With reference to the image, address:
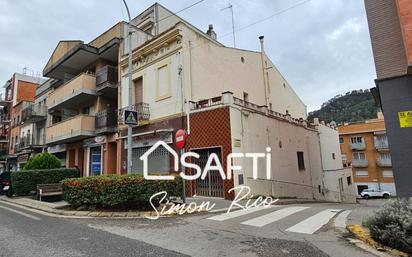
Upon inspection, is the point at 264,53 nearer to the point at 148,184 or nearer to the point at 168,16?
the point at 168,16

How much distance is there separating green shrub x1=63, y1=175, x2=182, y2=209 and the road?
2.68 feet

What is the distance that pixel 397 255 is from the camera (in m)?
4.16

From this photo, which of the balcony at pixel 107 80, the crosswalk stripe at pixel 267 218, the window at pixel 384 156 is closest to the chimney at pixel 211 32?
the balcony at pixel 107 80

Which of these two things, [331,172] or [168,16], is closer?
[168,16]

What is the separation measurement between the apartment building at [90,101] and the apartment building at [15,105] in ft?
43.2

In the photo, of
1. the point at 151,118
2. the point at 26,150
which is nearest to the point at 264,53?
the point at 151,118

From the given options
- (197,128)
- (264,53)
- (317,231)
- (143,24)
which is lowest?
(317,231)

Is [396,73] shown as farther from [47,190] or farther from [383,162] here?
[383,162]

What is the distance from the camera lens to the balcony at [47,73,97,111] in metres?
18.5

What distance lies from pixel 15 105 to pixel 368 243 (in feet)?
130

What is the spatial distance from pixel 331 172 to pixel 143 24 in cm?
1912

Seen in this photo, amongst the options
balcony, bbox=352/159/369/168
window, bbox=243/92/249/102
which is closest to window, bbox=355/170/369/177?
balcony, bbox=352/159/369/168

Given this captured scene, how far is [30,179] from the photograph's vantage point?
46.2ft

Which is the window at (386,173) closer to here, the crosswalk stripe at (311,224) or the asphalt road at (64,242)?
the crosswalk stripe at (311,224)
